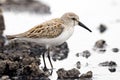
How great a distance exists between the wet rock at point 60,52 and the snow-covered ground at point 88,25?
0.49ft

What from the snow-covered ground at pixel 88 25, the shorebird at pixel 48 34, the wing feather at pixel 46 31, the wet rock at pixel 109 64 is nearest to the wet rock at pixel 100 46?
the snow-covered ground at pixel 88 25

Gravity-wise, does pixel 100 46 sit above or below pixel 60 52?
above

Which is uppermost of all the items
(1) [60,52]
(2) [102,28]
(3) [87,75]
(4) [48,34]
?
(2) [102,28]

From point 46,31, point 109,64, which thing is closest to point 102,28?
point 109,64

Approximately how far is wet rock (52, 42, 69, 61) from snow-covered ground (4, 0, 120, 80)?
0.49 feet

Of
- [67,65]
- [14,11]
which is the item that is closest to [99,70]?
[67,65]

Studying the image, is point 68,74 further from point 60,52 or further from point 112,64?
point 60,52

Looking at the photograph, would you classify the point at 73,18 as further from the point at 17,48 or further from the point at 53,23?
the point at 17,48

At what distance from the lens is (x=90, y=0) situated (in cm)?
2691

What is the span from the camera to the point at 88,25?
21141mm

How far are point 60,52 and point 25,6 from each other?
28.0ft

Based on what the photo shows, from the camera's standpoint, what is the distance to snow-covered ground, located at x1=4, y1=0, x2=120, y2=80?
1491 centimetres

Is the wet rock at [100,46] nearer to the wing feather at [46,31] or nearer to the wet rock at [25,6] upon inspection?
the wing feather at [46,31]

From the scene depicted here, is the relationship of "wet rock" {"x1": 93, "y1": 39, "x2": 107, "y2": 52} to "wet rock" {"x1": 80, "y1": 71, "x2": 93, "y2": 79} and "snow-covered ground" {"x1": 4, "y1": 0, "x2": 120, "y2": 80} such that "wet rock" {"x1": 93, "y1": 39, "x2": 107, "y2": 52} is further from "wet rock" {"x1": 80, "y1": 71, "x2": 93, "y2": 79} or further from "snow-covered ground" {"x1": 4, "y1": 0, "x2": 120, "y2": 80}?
"wet rock" {"x1": 80, "y1": 71, "x2": 93, "y2": 79}
